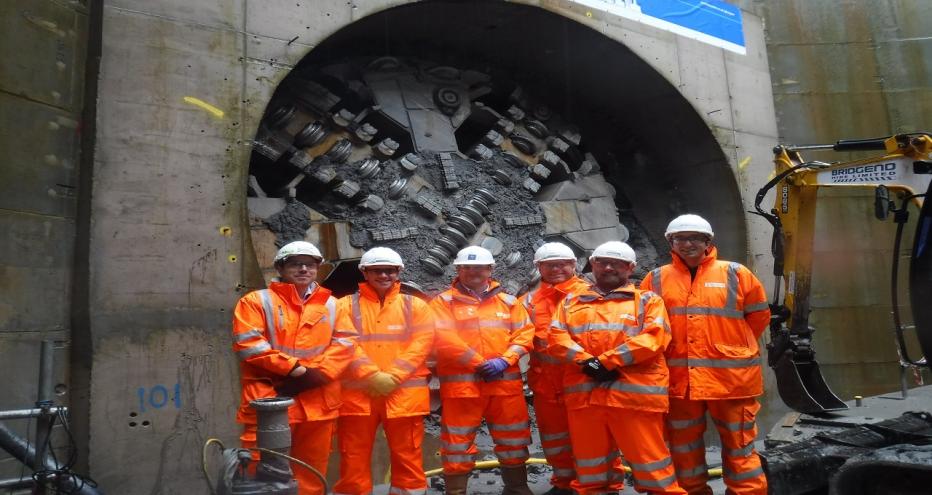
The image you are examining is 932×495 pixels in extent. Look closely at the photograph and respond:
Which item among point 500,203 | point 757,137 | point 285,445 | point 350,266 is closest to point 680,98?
point 757,137

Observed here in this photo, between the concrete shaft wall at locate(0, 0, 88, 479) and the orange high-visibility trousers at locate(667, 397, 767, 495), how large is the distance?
4.25 metres

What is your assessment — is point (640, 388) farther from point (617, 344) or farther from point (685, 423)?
point (685, 423)

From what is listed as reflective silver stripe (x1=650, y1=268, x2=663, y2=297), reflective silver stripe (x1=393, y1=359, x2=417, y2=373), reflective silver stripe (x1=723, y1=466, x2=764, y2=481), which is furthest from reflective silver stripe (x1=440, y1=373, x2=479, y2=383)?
reflective silver stripe (x1=723, y1=466, x2=764, y2=481)

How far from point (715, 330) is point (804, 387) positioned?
5.60ft

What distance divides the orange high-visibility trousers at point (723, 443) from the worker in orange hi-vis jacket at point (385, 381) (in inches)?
64.7

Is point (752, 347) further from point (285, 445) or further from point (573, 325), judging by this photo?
point (285, 445)

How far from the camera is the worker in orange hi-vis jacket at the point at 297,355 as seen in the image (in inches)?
154

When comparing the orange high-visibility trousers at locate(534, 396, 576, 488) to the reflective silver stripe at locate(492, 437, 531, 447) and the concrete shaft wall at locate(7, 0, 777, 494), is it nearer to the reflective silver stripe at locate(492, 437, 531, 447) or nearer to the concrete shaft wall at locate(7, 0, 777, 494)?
the reflective silver stripe at locate(492, 437, 531, 447)

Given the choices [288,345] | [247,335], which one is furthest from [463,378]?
[247,335]

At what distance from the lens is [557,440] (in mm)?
4621

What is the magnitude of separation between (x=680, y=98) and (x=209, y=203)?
557 centimetres

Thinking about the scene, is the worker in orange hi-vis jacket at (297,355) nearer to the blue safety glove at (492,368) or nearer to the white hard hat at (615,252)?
the blue safety glove at (492,368)

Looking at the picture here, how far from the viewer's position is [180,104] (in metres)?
5.09

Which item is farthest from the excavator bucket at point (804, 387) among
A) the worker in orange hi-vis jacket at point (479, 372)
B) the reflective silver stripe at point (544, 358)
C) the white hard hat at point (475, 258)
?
the white hard hat at point (475, 258)
